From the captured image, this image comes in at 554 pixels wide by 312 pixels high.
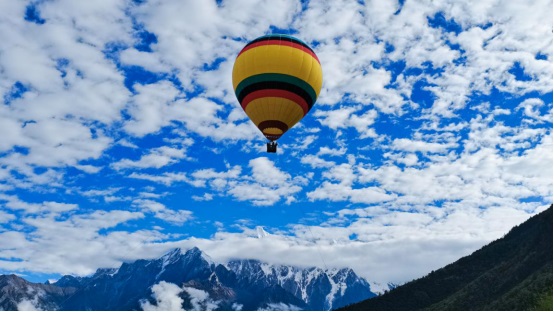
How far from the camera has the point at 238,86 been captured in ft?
236

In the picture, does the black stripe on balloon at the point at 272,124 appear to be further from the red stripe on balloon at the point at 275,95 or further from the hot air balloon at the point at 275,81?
the red stripe on balloon at the point at 275,95

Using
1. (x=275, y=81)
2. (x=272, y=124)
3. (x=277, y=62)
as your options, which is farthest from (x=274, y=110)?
(x=277, y=62)

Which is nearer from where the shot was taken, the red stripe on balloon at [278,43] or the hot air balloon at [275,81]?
the hot air balloon at [275,81]

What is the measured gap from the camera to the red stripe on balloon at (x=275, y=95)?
68.6 m

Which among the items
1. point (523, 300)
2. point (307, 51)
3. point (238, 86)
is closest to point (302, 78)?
point (307, 51)

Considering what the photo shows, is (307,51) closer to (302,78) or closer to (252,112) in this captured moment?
(302,78)

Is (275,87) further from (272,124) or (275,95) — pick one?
(272,124)

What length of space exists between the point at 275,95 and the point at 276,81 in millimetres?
1795

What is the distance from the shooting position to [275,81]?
68.4 m

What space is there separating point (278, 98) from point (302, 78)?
14.5 feet

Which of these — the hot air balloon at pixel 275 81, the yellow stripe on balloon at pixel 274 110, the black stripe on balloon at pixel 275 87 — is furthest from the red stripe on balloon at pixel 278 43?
the yellow stripe on balloon at pixel 274 110

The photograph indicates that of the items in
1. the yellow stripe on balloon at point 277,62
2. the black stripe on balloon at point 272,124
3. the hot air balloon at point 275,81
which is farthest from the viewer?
the black stripe on balloon at point 272,124

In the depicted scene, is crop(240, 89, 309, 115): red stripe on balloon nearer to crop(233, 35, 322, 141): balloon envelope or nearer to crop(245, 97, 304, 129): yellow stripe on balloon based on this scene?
crop(233, 35, 322, 141): balloon envelope

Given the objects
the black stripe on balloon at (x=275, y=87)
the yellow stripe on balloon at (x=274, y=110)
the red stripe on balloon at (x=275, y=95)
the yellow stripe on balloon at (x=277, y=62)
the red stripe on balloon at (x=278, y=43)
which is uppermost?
the red stripe on balloon at (x=278, y=43)
